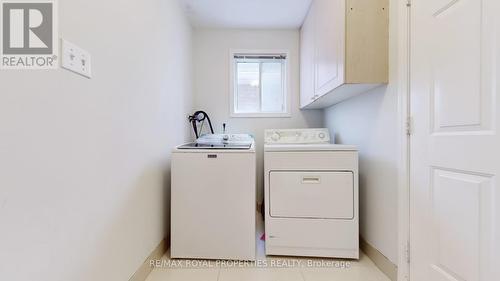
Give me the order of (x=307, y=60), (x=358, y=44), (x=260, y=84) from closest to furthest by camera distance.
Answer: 1. (x=358, y=44)
2. (x=307, y=60)
3. (x=260, y=84)

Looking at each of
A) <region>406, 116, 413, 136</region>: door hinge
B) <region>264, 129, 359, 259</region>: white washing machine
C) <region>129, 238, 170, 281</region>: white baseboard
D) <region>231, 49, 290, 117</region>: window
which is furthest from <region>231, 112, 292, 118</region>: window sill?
<region>406, 116, 413, 136</region>: door hinge

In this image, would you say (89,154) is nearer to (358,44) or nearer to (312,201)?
(312,201)

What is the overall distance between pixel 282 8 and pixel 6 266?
113 inches

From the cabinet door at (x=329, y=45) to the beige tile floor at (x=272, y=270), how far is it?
1.32m

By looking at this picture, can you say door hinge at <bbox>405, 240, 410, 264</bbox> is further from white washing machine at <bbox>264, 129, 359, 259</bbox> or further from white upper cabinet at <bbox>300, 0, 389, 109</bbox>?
white upper cabinet at <bbox>300, 0, 389, 109</bbox>

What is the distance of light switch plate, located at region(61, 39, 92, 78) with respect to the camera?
1.01 metres

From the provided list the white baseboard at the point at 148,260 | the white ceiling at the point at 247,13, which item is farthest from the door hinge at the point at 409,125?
the white baseboard at the point at 148,260

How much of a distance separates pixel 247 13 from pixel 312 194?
2.08 m

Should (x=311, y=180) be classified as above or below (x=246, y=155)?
below

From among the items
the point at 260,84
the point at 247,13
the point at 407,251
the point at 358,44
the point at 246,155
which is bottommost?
the point at 407,251

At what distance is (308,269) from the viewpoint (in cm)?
194

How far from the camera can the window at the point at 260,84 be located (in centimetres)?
347

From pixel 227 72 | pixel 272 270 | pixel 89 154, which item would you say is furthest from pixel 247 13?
pixel 272 270

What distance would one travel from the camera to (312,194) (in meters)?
2.05
